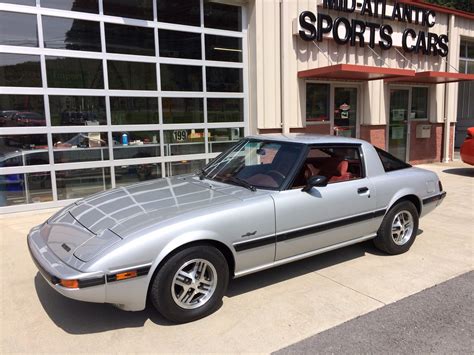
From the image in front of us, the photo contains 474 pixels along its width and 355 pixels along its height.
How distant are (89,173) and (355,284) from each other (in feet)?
17.4

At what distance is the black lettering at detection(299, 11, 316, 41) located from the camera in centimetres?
927

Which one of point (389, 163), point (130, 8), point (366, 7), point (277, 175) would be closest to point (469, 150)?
point (366, 7)

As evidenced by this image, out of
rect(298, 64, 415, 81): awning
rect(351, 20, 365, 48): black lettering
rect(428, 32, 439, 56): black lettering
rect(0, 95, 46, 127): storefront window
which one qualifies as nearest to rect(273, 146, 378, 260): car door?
rect(298, 64, 415, 81): awning

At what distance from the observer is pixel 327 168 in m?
4.68

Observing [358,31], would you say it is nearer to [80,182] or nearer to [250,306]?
[80,182]

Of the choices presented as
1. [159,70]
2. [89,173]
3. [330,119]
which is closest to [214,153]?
[159,70]

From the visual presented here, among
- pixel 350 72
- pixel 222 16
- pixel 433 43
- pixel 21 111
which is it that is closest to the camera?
pixel 21 111

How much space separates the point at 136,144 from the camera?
7805 mm

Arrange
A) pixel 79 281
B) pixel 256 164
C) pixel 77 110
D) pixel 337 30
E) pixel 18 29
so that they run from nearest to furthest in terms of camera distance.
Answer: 1. pixel 79 281
2. pixel 256 164
3. pixel 18 29
4. pixel 77 110
5. pixel 337 30

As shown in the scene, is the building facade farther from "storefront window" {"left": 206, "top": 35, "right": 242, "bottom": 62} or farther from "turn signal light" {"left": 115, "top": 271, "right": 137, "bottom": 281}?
"turn signal light" {"left": 115, "top": 271, "right": 137, "bottom": 281}

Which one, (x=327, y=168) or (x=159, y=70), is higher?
(x=159, y=70)

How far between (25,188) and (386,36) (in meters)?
9.64

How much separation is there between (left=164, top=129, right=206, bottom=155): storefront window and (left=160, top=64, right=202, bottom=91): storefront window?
2.92 ft

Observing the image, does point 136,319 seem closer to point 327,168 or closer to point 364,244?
point 327,168
